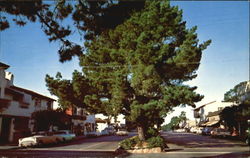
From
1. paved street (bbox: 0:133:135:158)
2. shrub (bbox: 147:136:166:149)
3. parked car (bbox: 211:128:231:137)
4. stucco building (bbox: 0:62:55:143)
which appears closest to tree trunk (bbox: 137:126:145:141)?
shrub (bbox: 147:136:166:149)

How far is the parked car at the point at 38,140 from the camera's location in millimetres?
21812

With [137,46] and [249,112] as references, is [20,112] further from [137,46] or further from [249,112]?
[249,112]

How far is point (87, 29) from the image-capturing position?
1001 centimetres

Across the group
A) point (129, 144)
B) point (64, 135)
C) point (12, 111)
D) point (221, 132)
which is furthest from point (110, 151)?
point (221, 132)

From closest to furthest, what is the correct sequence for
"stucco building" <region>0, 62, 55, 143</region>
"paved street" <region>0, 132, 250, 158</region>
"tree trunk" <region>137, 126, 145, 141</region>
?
1. "paved street" <region>0, 132, 250, 158</region>
2. "tree trunk" <region>137, 126, 145, 141</region>
3. "stucco building" <region>0, 62, 55, 143</region>

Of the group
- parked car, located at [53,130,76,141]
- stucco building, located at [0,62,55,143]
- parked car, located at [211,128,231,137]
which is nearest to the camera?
stucco building, located at [0,62,55,143]

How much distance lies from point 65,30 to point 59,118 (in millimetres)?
22481

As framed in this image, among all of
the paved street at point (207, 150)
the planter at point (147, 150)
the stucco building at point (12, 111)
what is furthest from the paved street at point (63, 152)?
the stucco building at point (12, 111)

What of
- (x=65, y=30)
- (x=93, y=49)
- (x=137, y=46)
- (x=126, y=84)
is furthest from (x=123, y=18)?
(x=93, y=49)

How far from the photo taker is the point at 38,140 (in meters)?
22.5

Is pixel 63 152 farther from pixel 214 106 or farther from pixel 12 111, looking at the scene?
pixel 214 106

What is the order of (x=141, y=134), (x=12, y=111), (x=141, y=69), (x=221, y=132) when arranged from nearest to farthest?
(x=141, y=69)
(x=141, y=134)
(x=12, y=111)
(x=221, y=132)

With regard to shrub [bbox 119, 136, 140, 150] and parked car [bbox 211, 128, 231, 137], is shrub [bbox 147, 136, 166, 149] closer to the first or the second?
shrub [bbox 119, 136, 140, 150]

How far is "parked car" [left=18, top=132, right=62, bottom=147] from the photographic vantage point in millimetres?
21812
